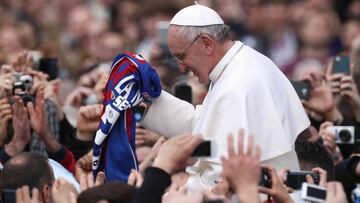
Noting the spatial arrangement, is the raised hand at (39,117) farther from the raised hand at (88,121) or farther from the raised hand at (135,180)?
the raised hand at (135,180)

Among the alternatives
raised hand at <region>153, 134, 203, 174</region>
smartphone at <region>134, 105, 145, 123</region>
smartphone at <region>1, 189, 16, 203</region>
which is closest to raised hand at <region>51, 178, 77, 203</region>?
smartphone at <region>1, 189, 16, 203</region>

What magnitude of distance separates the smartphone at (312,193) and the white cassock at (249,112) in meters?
1.07

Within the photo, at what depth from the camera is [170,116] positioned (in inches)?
303

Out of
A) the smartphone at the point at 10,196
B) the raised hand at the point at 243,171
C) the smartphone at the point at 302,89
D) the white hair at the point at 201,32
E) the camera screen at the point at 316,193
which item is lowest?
the smartphone at the point at 10,196

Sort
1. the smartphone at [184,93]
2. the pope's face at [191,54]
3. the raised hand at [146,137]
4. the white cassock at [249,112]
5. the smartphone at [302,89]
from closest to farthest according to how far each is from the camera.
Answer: the white cassock at [249,112] → the pope's face at [191,54] → the smartphone at [184,93] → the smartphone at [302,89] → the raised hand at [146,137]

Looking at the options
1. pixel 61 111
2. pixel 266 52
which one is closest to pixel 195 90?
pixel 61 111

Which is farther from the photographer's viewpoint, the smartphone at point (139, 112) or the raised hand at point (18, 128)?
the raised hand at point (18, 128)

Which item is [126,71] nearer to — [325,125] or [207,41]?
[207,41]

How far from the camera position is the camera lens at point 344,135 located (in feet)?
29.1

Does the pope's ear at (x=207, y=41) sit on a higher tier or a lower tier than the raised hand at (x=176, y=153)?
higher

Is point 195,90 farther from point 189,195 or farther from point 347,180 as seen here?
point 189,195

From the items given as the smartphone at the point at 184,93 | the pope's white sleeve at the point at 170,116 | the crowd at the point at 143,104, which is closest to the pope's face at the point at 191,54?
the pope's white sleeve at the point at 170,116

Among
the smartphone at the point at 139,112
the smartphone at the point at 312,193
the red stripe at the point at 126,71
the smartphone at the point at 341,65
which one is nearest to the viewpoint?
the smartphone at the point at 312,193

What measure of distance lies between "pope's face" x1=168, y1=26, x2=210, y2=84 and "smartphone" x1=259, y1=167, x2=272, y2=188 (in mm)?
1368
